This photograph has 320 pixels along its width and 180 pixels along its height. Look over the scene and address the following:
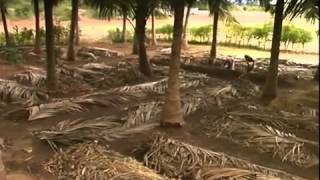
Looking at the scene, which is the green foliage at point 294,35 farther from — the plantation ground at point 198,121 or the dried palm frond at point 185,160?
the dried palm frond at point 185,160

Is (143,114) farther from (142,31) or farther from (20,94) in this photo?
(142,31)

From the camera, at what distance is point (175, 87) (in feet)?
32.4

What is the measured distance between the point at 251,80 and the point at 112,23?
31883mm

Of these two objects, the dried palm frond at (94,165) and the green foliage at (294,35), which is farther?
the green foliage at (294,35)

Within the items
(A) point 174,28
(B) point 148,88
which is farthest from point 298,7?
(B) point 148,88

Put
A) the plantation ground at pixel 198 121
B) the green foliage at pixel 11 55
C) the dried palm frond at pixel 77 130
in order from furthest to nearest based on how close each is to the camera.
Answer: the green foliage at pixel 11 55 < the dried palm frond at pixel 77 130 < the plantation ground at pixel 198 121

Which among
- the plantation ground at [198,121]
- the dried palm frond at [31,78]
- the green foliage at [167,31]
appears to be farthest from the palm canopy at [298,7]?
the green foliage at [167,31]

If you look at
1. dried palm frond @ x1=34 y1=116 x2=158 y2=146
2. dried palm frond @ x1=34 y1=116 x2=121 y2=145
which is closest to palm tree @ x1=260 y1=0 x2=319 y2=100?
dried palm frond @ x1=34 y1=116 x2=158 y2=146

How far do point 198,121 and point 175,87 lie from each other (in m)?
1.07

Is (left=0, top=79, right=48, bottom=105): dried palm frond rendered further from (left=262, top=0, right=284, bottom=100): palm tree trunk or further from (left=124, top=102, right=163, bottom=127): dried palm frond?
(left=262, top=0, right=284, bottom=100): palm tree trunk

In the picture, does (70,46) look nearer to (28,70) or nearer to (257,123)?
(28,70)

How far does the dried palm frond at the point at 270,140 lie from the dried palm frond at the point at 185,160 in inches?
32.0

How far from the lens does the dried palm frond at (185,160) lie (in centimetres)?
766

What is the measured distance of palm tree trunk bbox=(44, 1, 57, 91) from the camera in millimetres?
12477
